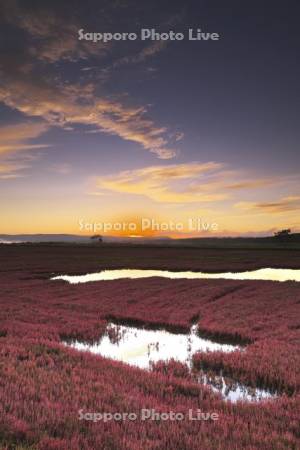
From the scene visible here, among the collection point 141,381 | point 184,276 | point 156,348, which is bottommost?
point 184,276

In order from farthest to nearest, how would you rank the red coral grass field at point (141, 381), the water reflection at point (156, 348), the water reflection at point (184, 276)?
the water reflection at point (184, 276)
the water reflection at point (156, 348)
the red coral grass field at point (141, 381)

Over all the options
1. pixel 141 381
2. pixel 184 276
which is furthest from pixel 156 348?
pixel 184 276

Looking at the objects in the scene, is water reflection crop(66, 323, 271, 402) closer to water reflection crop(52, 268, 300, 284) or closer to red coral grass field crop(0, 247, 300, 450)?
red coral grass field crop(0, 247, 300, 450)

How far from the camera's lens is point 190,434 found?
706cm

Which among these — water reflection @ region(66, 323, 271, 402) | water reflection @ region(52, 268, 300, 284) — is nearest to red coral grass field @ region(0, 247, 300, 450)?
water reflection @ region(66, 323, 271, 402)

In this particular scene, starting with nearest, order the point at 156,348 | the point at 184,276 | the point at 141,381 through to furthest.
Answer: the point at 141,381 → the point at 156,348 → the point at 184,276

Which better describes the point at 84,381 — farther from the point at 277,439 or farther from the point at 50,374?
the point at 277,439

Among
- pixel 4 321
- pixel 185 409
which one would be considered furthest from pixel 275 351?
pixel 4 321

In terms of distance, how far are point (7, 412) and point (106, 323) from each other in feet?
38.1

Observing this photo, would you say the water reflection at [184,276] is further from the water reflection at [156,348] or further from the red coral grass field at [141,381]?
the water reflection at [156,348]

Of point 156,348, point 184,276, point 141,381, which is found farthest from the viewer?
point 184,276

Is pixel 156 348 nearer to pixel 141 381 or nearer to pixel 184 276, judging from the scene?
pixel 141 381

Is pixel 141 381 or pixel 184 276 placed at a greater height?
pixel 141 381

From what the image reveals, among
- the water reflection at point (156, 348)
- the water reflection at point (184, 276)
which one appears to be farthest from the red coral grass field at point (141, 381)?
the water reflection at point (184, 276)
